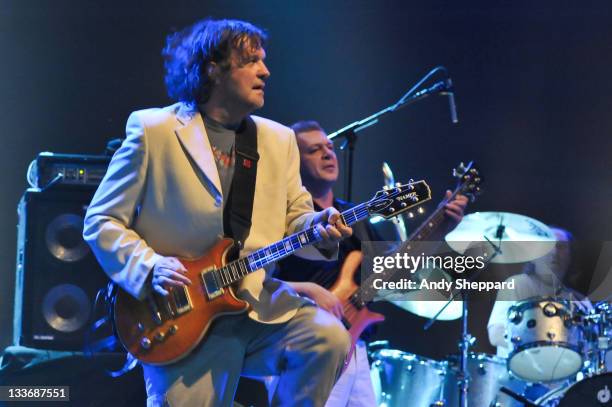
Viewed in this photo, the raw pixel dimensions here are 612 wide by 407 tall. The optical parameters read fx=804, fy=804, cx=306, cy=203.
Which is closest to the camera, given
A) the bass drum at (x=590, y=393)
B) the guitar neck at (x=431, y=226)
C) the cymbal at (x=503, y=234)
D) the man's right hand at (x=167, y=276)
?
the man's right hand at (x=167, y=276)

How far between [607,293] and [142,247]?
13.0 feet

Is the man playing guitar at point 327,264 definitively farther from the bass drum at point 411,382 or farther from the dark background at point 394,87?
the dark background at point 394,87

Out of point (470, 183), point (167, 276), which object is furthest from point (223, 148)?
point (470, 183)

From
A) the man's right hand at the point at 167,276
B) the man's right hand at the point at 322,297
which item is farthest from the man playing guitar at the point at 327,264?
the man's right hand at the point at 167,276

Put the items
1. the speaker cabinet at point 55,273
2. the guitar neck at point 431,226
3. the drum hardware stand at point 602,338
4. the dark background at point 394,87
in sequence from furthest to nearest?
1. the dark background at point 394,87
2. the drum hardware stand at point 602,338
3. the guitar neck at point 431,226
4. the speaker cabinet at point 55,273

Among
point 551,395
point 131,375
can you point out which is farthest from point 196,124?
point 551,395

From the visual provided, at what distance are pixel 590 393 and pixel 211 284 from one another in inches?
106

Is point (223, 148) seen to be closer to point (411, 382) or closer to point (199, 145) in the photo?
point (199, 145)

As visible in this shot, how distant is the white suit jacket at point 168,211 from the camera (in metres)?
3.50

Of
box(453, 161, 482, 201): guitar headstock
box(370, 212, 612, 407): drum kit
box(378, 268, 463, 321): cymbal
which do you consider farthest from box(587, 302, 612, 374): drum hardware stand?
box(453, 161, 482, 201): guitar headstock

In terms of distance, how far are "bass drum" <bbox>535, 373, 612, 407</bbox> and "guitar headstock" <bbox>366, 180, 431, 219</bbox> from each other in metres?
2.06

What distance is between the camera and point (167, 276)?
3.33 m

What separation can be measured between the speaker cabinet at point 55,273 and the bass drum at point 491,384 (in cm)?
252

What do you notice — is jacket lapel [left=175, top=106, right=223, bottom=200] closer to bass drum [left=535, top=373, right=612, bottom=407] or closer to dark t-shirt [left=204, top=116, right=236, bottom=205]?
dark t-shirt [left=204, top=116, right=236, bottom=205]
